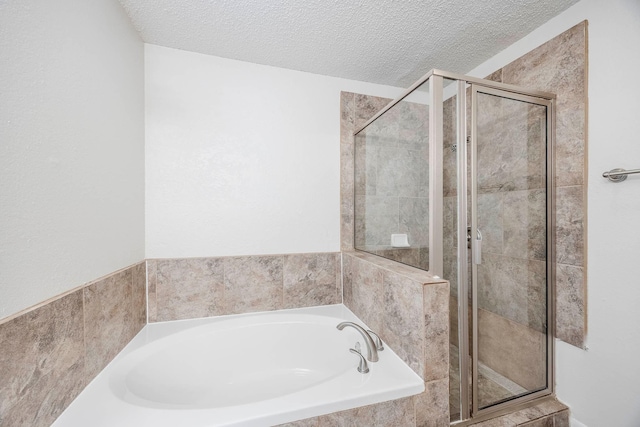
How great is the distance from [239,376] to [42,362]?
38.8 inches

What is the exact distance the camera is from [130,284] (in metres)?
1.25

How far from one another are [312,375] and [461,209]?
4.38ft

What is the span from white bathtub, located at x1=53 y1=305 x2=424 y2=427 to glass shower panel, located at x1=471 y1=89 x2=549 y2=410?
665 millimetres

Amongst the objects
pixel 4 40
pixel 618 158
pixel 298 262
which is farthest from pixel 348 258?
pixel 4 40

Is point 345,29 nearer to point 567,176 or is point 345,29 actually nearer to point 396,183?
point 396,183

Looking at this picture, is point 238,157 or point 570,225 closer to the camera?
point 570,225

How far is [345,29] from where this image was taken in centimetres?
133

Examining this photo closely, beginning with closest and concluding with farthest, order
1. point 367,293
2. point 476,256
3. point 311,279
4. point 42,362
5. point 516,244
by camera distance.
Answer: point 42,362
point 476,256
point 516,244
point 367,293
point 311,279

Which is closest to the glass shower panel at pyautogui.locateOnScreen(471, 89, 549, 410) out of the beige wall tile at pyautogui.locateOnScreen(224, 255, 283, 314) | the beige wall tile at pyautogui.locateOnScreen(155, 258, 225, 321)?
the beige wall tile at pyautogui.locateOnScreen(224, 255, 283, 314)

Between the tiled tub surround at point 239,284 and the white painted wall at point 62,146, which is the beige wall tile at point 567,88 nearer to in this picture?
the tiled tub surround at point 239,284

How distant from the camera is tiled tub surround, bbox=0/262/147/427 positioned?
24.2 inches

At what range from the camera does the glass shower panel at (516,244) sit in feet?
4.06

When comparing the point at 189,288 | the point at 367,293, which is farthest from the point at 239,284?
the point at 367,293

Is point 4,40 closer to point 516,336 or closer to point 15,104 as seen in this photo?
point 15,104
